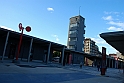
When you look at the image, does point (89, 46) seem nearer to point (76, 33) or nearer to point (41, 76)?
point (76, 33)

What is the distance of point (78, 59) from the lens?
39.4m

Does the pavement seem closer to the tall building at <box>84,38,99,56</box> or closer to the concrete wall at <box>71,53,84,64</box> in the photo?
the concrete wall at <box>71,53,84,64</box>

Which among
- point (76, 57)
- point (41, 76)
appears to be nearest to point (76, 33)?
point (76, 57)

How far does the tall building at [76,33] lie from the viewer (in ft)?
153

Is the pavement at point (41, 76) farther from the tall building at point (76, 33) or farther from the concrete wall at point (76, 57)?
the tall building at point (76, 33)

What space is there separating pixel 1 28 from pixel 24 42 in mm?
6887

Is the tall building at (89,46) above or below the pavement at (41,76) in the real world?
above

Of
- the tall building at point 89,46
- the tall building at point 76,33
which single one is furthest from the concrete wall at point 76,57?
the tall building at point 89,46

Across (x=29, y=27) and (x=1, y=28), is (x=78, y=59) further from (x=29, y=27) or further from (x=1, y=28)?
(x=1, y=28)

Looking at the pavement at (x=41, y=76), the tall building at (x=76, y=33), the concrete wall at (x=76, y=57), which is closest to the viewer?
the pavement at (x=41, y=76)

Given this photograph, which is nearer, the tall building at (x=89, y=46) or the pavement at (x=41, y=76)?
the pavement at (x=41, y=76)

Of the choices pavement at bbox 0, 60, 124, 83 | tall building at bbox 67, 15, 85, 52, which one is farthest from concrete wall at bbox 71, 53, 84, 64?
pavement at bbox 0, 60, 124, 83

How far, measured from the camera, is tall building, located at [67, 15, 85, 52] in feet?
153

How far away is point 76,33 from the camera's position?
46719 millimetres
